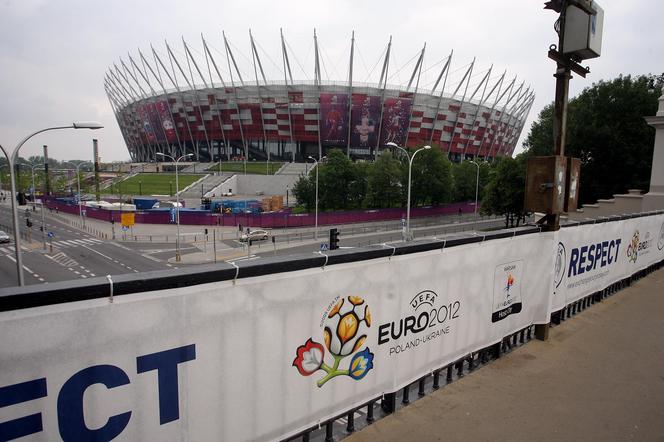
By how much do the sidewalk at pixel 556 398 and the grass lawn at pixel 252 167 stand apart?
3496 inches

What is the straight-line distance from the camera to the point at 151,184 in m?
95.9

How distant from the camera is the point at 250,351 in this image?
12.2 ft

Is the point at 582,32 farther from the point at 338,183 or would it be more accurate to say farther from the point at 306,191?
the point at 306,191

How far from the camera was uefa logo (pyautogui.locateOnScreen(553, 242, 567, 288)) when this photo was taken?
27.7ft

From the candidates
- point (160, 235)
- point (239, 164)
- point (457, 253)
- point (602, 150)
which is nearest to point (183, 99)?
point (239, 164)

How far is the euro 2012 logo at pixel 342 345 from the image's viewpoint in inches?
167

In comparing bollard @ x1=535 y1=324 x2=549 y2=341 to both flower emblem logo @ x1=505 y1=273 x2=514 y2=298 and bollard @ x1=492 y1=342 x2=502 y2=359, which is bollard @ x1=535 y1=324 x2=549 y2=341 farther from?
flower emblem logo @ x1=505 y1=273 x2=514 y2=298

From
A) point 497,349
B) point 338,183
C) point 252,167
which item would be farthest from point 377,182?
point 252,167

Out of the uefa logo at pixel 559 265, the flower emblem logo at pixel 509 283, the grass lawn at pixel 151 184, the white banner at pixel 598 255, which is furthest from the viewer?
the grass lawn at pixel 151 184

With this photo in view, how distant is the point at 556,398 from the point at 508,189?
38221mm

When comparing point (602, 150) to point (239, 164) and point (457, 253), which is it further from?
point (239, 164)

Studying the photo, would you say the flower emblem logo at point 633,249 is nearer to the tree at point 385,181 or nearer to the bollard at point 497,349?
the bollard at point 497,349

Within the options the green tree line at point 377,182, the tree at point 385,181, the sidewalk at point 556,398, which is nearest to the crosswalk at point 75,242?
the green tree line at point 377,182

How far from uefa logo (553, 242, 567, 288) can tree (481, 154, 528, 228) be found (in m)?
34.0
